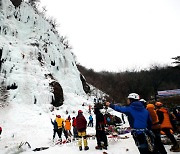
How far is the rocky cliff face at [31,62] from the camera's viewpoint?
69.2 feet

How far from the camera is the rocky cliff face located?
2109 cm

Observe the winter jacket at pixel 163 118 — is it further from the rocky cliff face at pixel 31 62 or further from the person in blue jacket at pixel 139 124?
the rocky cliff face at pixel 31 62

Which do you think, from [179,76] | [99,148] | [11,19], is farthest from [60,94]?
[179,76]

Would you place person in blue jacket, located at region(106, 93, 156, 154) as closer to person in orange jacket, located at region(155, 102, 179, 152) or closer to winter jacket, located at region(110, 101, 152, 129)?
winter jacket, located at region(110, 101, 152, 129)

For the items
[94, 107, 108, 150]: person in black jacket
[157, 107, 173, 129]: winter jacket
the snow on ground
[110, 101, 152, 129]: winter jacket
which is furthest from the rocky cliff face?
[110, 101, 152, 129]: winter jacket

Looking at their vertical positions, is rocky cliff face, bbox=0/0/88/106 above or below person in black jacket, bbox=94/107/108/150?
above

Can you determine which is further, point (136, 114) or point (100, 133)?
point (100, 133)

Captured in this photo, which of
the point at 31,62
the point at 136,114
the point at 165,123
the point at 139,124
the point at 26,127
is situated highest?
the point at 31,62

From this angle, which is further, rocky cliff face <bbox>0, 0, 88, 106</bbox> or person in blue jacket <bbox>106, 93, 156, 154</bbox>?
rocky cliff face <bbox>0, 0, 88, 106</bbox>

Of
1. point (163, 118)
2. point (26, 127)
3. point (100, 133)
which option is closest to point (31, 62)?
point (26, 127)

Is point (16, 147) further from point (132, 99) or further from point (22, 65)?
point (22, 65)

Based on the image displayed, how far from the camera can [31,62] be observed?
24.2 metres

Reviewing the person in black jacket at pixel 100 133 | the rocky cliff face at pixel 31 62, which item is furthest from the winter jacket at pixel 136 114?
the rocky cliff face at pixel 31 62

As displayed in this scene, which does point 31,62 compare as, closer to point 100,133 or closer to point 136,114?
point 100,133
